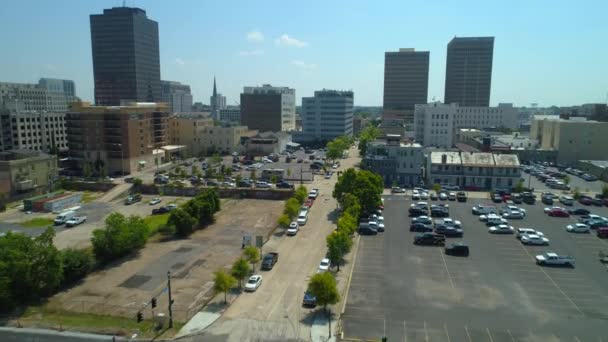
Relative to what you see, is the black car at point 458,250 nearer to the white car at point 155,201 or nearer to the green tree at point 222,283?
the green tree at point 222,283

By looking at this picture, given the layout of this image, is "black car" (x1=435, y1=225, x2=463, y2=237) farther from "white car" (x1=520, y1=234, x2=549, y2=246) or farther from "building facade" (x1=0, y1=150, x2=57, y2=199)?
"building facade" (x1=0, y1=150, x2=57, y2=199)

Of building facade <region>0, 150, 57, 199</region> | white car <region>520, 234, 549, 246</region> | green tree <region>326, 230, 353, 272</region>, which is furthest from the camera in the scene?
building facade <region>0, 150, 57, 199</region>

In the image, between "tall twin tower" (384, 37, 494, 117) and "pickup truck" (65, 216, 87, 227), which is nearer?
"pickup truck" (65, 216, 87, 227)

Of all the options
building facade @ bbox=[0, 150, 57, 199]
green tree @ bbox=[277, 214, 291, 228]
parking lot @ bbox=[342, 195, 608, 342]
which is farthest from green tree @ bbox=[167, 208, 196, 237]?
building facade @ bbox=[0, 150, 57, 199]

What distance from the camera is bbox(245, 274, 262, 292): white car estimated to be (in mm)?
32781

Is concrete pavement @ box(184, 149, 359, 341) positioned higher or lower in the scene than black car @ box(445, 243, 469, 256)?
lower

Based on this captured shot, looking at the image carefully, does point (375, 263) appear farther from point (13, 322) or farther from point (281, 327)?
point (13, 322)

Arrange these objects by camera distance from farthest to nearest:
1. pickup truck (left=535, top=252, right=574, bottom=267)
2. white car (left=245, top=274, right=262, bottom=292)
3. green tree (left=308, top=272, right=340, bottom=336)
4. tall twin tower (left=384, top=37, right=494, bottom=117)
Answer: tall twin tower (left=384, top=37, right=494, bottom=117) < pickup truck (left=535, top=252, right=574, bottom=267) < white car (left=245, top=274, right=262, bottom=292) < green tree (left=308, top=272, right=340, bottom=336)

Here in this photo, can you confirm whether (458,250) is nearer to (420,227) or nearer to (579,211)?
(420,227)

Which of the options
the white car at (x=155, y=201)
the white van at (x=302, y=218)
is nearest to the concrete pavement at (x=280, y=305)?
the white van at (x=302, y=218)

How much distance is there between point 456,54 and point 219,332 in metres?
176

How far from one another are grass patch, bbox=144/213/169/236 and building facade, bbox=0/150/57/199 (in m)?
24.8

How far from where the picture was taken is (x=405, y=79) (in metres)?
187

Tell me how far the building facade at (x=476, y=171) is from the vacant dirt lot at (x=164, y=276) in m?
34.2
